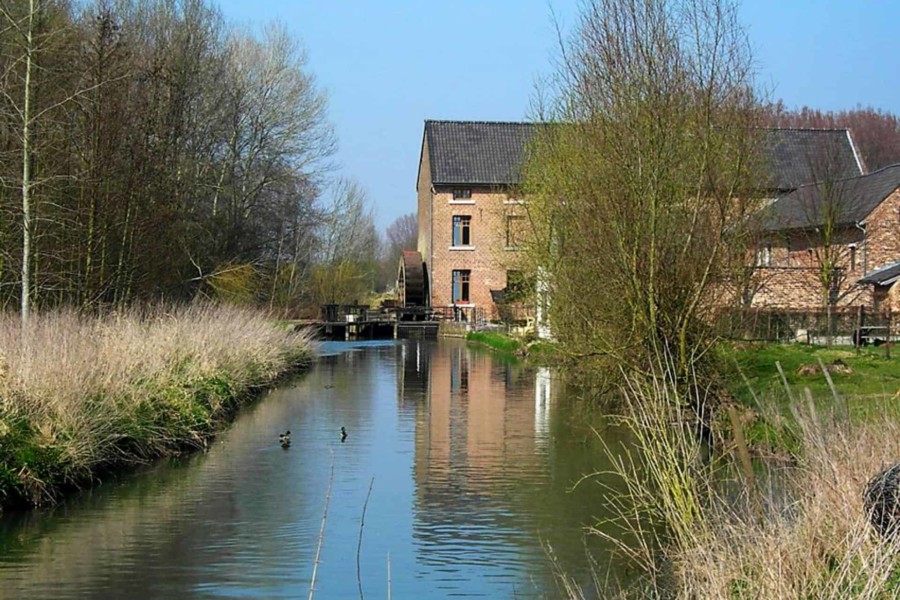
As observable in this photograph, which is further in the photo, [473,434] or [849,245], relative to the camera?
[849,245]

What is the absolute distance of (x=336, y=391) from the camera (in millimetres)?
23781

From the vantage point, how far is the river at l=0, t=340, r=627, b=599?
9023 mm

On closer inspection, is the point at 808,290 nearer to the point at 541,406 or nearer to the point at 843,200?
the point at 843,200

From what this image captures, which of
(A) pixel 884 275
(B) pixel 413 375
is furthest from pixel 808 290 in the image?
(B) pixel 413 375

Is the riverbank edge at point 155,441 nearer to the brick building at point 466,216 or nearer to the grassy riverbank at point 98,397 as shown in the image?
the grassy riverbank at point 98,397

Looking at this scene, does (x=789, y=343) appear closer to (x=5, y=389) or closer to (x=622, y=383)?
(x=622, y=383)

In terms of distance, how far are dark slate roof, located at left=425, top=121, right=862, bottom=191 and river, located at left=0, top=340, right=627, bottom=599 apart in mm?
32154

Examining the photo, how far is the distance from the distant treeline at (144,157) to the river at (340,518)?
6127 millimetres

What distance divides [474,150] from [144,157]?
2698 centimetres

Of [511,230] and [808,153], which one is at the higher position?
[808,153]

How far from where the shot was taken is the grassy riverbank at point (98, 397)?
1159 centimetres

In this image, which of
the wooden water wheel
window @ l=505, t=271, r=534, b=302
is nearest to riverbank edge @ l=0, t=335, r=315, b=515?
window @ l=505, t=271, r=534, b=302

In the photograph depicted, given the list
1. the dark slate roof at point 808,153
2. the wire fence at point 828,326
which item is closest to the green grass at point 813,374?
the wire fence at point 828,326

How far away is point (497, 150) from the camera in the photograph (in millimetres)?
51406
